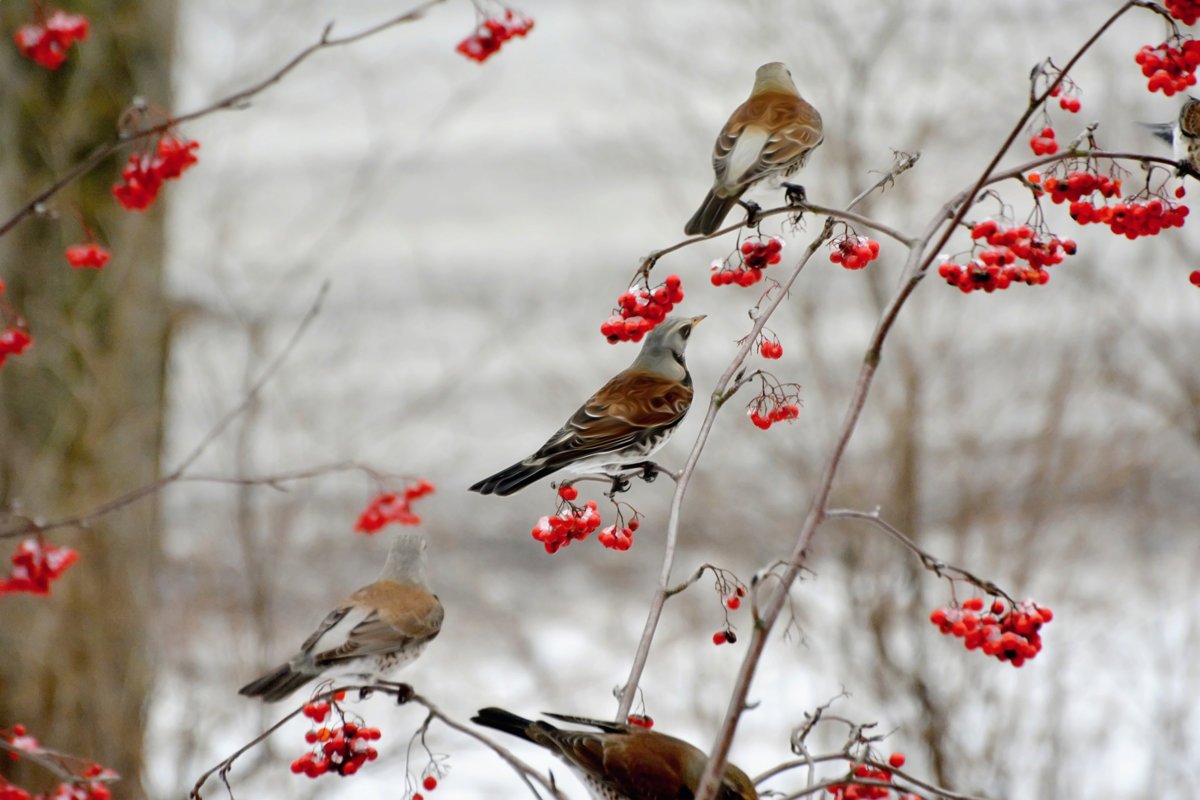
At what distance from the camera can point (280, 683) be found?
219 centimetres

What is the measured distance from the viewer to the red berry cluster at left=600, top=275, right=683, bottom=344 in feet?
5.25

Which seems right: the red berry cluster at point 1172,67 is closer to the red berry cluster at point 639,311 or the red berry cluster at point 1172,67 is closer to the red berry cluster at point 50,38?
the red berry cluster at point 639,311

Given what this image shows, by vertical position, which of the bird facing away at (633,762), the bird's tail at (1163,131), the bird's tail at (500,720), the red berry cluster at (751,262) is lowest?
the bird's tail at (500,720)

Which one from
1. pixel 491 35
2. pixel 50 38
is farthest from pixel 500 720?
pixel 50 38

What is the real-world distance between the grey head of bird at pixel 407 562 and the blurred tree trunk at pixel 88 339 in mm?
2287

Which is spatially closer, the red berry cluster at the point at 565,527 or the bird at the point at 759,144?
the red berry cluster at the point at 565,527

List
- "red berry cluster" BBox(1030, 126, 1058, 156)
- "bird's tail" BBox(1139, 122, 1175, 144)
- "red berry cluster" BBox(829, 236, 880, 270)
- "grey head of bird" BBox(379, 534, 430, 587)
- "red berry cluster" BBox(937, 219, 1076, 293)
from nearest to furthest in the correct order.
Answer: "red berry cluster" BBox(937, 219, 1076, 293) < "red berry cluster" BBox(829, 236, 880, 270) < "red berry cluster" BBox(1030, 126, 1058, 156) < "bird's tail" BBox(1139, 122, 1175, 144) < "grey head of bird" BBox(379, 534, 430, 587)

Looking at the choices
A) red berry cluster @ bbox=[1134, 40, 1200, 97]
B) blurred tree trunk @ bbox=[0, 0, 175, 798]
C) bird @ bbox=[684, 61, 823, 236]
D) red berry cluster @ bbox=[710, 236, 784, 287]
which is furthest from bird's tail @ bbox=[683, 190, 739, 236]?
blurred tree trunk @ bbox=[0, 0, 175, 798]

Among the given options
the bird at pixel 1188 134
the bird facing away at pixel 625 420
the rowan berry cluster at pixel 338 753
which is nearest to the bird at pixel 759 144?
the bird facing away at pixel 625 420

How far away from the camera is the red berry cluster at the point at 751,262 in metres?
1.59

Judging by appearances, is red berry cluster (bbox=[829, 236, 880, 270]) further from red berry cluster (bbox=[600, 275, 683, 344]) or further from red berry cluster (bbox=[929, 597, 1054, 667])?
red berry cluster (bbox=[929, 597, 1054, 667])

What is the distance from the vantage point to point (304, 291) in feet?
21.3

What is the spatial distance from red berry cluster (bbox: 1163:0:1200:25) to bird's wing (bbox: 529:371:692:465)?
969 mm

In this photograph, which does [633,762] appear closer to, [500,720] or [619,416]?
[500,720]
